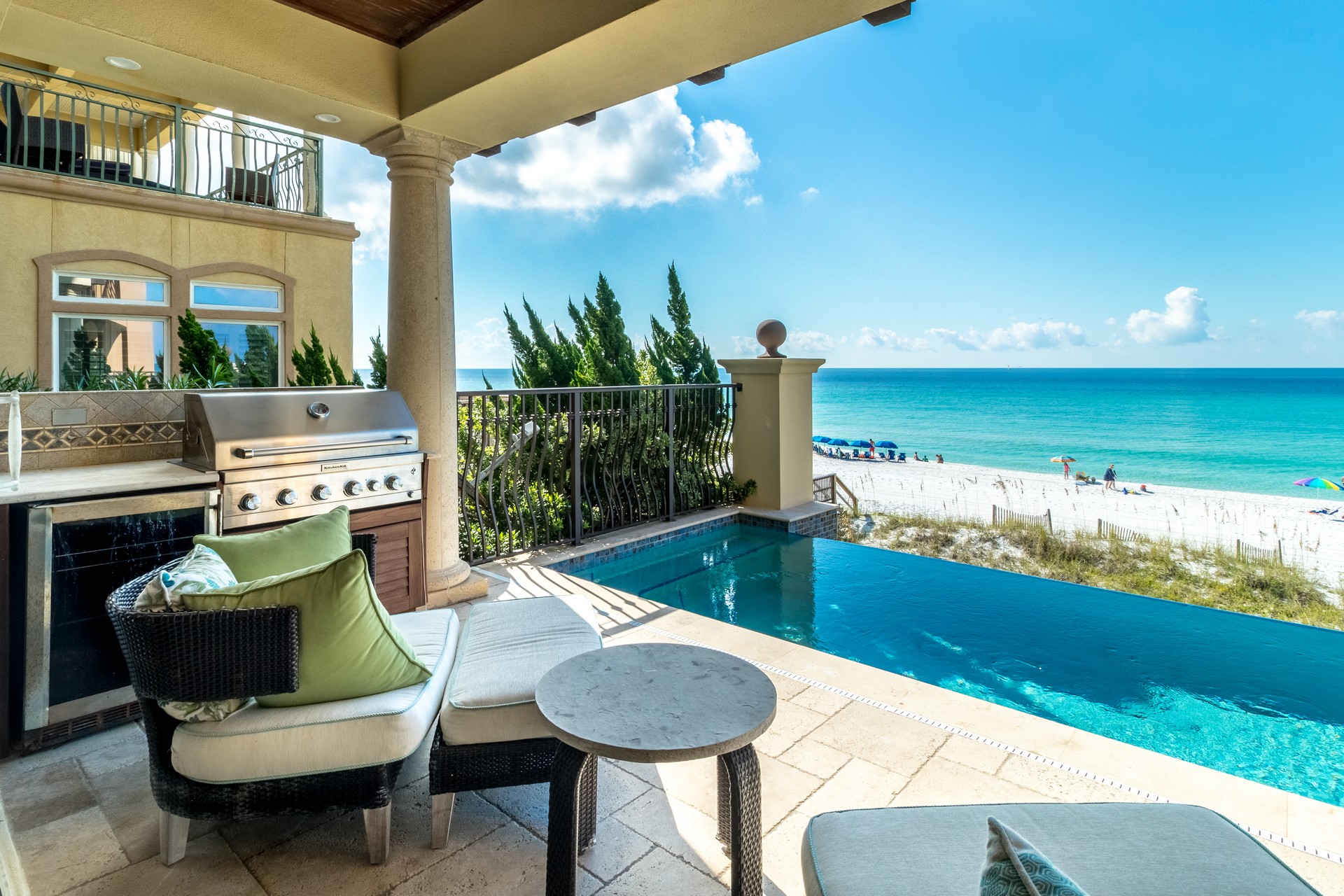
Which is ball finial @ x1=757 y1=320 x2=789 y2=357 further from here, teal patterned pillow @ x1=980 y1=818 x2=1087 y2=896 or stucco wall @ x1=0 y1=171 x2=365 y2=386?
stucco wall @ x1=0 y1=171 x2=365 y2=386

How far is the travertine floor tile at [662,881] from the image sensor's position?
163cm

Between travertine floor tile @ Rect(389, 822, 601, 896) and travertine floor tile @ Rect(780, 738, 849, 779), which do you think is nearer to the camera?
travertine floor tile @ Rect(389, 822, 601, 896)

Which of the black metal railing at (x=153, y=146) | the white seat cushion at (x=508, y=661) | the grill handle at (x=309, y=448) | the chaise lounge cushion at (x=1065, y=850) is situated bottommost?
the chaise lounge cushion at (x=1065, y=850)

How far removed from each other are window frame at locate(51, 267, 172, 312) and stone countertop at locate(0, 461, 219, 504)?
6398mm

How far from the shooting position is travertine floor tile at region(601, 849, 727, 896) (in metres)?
1.63

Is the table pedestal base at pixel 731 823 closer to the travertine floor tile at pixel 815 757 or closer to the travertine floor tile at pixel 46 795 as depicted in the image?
the travertine floor tile at pixel 815 757

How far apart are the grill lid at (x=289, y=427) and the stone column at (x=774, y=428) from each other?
3.53 m

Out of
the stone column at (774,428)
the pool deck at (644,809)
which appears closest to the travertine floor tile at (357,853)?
the pool deck at (644,809)

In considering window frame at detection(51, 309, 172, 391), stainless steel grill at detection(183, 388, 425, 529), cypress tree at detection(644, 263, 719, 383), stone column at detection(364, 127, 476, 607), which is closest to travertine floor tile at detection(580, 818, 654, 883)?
stainless steel grill at detection(183, 388, 425, 529)

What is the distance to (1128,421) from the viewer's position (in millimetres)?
35062

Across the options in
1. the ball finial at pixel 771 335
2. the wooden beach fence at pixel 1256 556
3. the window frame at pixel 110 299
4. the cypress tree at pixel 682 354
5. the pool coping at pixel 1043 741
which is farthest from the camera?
the cypress tree at pixel 682 354

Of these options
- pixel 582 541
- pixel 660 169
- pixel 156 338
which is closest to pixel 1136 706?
pixel 582 541

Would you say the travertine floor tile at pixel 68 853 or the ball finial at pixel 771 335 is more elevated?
the ball finial at pixel 771 335

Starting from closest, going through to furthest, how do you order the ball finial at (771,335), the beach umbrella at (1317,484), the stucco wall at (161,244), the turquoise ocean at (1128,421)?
the ball finial at (771,335) < the stucco wall at (161,244) < the beach umbrella at (1317,484) < the turquoise ocean at (1128,421)
